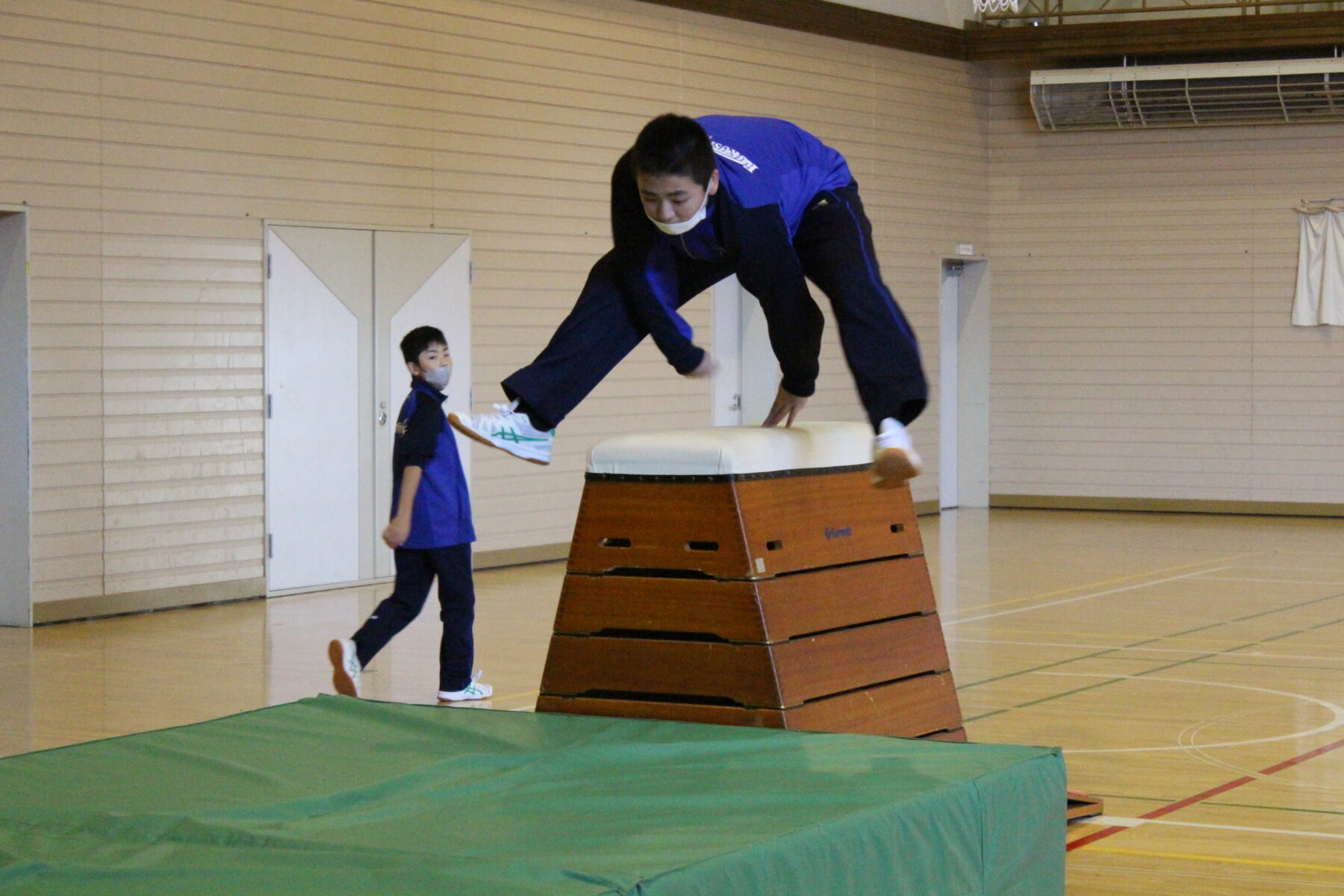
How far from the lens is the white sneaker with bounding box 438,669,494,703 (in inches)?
251

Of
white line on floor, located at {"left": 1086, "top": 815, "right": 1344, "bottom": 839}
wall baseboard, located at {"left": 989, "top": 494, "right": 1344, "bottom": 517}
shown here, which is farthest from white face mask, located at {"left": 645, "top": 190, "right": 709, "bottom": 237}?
wall baseboard, located at {"left": 989, "top": 494, "right": 1344, "bottom": 517}

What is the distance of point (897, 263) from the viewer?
50.8 ft

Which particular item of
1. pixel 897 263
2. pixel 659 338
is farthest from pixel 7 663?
pixel 897 263

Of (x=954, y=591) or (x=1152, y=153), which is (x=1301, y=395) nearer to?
(x=1152, y=153)

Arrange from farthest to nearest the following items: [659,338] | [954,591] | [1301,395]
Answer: [1301,395] < [954,591] < [659,338]

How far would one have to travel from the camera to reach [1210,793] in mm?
5312

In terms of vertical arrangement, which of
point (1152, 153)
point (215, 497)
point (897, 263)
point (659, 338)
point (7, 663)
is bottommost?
point (7, 663)

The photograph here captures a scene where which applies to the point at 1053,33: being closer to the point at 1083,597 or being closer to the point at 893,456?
the point at 1083,597

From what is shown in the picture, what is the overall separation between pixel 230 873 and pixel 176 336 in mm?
7423

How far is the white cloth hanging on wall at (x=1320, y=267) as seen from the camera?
49.6 feet

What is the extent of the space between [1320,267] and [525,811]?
13840 mm

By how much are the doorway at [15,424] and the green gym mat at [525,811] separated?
17.4 ft

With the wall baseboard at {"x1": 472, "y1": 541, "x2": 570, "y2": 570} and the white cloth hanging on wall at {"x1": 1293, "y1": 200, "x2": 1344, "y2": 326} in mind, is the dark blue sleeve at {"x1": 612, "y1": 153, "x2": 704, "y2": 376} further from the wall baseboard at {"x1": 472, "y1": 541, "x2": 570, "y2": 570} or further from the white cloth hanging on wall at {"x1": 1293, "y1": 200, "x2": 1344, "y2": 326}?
the white cloth hanging on wall at {"x1": 1293, "y1": 200, "x2": 1344, "y2": 326}

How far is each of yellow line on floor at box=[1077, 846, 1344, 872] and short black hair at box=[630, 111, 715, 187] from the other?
7.59ft
